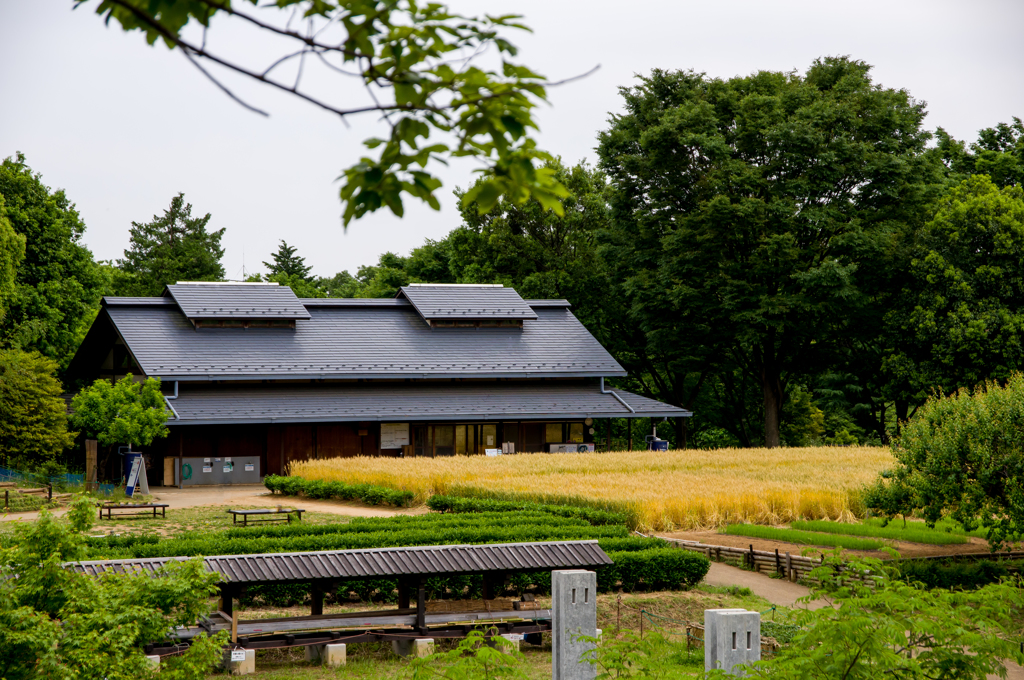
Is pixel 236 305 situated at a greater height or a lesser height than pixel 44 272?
lesser

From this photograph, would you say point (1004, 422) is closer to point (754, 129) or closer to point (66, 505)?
point (66, 505)

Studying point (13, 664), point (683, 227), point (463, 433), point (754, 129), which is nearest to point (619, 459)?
point (463, 433)

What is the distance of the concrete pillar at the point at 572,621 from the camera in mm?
11727

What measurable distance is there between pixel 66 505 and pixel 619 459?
1736 cm

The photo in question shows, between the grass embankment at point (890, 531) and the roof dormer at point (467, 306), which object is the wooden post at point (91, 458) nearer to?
the roof dormer at point (467, 306)

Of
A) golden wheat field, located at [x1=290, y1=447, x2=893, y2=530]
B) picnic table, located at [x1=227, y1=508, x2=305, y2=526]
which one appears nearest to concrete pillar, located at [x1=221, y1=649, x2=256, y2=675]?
A: picnic table, located at [x1=227, y1=508, x2=305, y2=526]

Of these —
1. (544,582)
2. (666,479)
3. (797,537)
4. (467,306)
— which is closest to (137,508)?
(544,582)

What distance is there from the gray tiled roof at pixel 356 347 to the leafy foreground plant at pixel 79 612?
30236 millimetres

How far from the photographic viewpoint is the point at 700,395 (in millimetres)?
58438

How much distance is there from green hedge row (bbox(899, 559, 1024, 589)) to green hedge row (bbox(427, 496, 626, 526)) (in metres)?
6.55

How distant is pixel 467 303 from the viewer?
158ft

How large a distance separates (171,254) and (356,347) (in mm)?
31252

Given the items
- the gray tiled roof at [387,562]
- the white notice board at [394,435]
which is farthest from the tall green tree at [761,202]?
the gray tiled roof at [387,562]

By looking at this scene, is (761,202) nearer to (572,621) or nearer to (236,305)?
(236,305)
